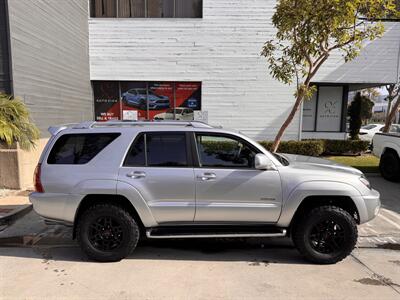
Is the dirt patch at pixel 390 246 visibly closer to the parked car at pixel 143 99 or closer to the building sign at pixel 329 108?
the parked car at pixel 143 99

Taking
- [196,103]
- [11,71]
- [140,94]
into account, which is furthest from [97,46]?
[11,71]

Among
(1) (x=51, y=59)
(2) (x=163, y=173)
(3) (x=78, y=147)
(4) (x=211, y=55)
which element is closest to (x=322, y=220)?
(2) (x=163, y=173)

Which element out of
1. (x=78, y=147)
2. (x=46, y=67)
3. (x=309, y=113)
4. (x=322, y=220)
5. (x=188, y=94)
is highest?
(x=46, y=67)

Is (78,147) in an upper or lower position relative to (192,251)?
upper

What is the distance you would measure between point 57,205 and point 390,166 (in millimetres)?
8710

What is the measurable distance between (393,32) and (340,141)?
4832 mm

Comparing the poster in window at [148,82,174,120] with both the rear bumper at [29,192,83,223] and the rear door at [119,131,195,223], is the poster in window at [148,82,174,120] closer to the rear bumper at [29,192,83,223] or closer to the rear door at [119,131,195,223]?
the rear door at [119,131,195,223]

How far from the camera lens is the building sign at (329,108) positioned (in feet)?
47.8

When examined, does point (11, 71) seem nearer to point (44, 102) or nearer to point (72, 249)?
point (44, 102)

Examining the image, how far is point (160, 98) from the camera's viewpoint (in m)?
13.6

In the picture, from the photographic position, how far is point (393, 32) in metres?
13.4

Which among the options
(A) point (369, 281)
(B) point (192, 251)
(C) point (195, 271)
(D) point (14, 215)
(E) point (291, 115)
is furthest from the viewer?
(E) point (291, 115)

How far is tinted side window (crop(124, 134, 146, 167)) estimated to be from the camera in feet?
14.5

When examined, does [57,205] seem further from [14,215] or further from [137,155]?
[14,215]
